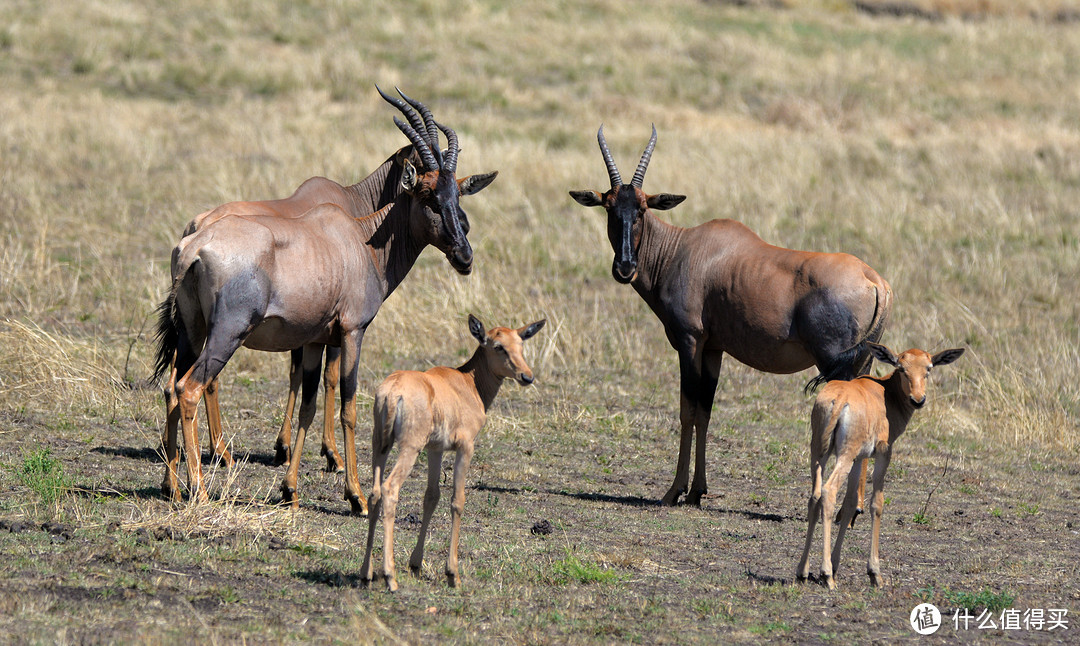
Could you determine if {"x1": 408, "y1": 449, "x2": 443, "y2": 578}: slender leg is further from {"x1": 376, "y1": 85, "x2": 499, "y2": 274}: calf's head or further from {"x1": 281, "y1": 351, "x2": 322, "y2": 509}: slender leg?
{"x1": 376, "y1": 85, "x2": 499, "y2": 274}: calf's head

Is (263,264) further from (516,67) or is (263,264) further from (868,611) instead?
(516,67)

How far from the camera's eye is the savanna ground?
7234mm

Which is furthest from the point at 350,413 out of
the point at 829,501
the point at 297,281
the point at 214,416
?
the point at 829,501

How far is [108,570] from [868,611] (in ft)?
14.6

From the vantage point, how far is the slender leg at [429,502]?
7184mm

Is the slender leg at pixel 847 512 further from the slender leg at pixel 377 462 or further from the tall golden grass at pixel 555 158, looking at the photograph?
the tall golden grass at pixel 555 158

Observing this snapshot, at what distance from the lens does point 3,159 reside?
20344 mm

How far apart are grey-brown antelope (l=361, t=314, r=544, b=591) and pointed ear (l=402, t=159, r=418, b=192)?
250 centimetres

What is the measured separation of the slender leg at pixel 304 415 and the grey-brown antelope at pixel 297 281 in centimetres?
1

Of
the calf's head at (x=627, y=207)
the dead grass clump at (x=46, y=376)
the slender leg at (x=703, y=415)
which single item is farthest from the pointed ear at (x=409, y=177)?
the dead grass clump at (x=46, y=376)

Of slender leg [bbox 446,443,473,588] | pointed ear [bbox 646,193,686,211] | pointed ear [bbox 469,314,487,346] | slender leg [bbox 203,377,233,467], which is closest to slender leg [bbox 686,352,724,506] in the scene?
pointed ear [bbox 646,193,686,211]

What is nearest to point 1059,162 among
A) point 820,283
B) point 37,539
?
point 820,283

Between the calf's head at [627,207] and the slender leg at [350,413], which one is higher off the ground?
the calf's head at [627,207]

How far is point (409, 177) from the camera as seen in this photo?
988cm
